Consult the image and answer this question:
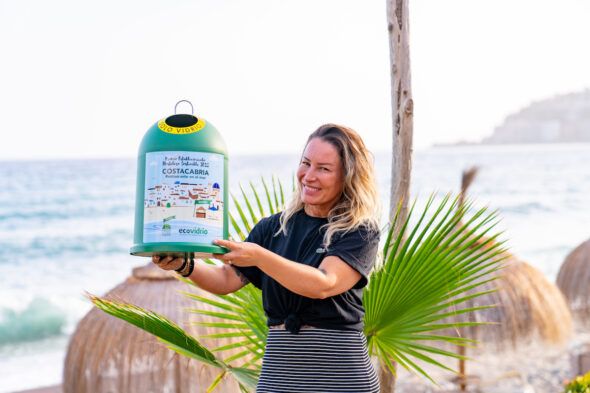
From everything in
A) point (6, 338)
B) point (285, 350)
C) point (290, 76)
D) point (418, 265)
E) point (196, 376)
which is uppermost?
point (290, 76)

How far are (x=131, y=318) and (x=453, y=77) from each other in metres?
40.8

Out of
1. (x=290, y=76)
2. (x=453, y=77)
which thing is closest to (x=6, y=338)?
(x=290, y=76)

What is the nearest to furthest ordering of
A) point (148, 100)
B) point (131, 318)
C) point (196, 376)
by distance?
point (131, 318), point (196, 376), point (148, 100)

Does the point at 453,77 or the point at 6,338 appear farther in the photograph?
the point at 453,77

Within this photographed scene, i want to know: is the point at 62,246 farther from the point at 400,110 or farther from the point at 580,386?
the point at 580,386

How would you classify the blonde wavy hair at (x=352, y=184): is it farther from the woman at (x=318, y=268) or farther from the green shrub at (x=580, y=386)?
the green shrub at (x=580, y=386)

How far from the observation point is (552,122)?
6297 cm

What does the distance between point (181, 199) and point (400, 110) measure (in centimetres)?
178

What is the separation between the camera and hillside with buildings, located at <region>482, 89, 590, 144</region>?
205ft

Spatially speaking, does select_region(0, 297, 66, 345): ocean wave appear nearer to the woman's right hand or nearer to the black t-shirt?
the black t-shirt

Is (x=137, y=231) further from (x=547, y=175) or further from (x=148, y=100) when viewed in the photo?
(x=547, y=175)

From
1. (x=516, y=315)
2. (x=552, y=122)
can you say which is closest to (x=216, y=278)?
(x=516, y=315)

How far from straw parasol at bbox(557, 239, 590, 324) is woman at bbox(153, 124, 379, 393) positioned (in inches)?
263

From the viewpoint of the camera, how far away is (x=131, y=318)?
2844mm
